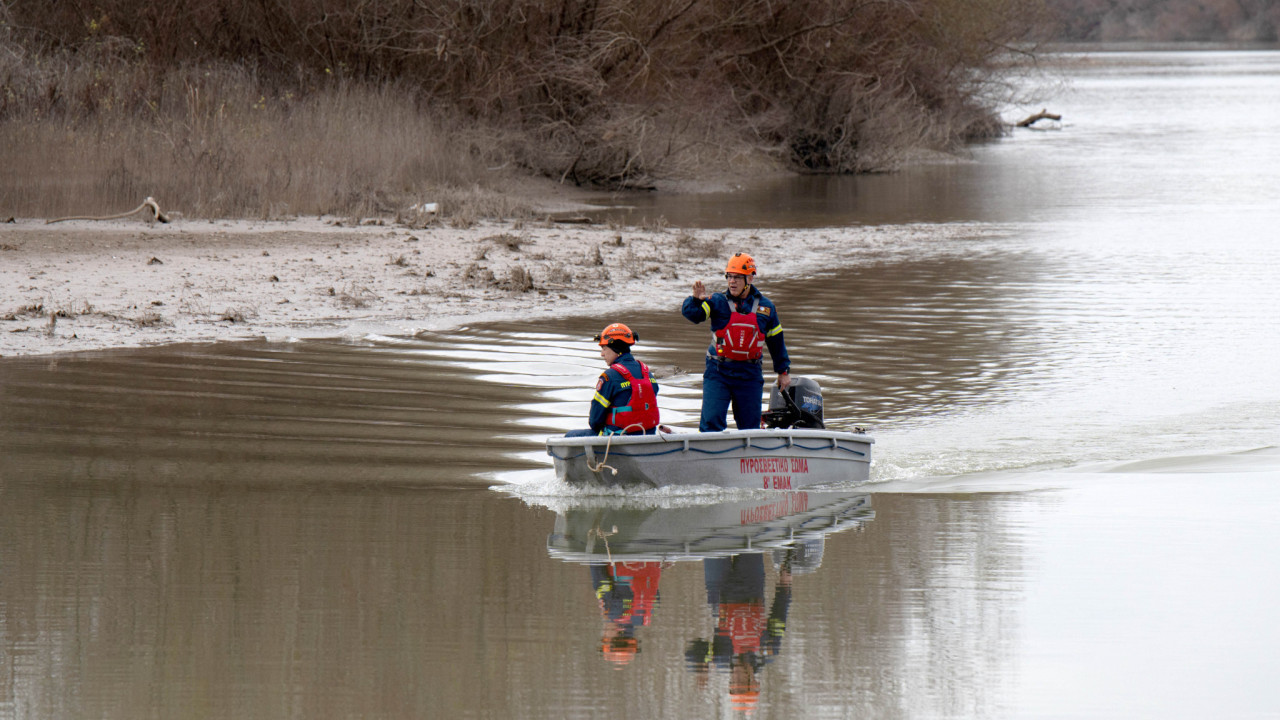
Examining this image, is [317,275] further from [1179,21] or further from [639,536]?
[1179,21]

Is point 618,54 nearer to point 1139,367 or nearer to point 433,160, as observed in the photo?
point 433,160

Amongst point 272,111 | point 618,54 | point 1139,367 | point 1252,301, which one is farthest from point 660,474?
point 618,54

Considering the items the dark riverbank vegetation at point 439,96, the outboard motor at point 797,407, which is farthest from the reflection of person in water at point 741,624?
the dark riverbank vegetation at point 439,96

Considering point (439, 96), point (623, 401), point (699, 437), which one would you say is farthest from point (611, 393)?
point (439, 96)

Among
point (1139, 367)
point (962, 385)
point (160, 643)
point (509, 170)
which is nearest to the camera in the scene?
point (160, 643)

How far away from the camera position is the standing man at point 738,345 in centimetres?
941

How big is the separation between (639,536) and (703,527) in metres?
0.41

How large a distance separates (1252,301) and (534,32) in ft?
58.1

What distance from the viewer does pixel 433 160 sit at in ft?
90.6

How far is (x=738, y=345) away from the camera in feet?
31.3

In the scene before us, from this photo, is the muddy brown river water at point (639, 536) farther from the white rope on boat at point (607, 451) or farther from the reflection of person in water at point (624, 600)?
the white rope on boat at point (607, 451)

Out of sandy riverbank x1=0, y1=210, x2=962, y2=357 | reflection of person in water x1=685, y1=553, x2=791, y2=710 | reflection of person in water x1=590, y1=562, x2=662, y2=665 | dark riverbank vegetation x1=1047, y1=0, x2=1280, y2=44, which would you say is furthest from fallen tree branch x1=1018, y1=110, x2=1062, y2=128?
dark riverbank vegetation x1=1047, y1=0, x2=1280, y2=44

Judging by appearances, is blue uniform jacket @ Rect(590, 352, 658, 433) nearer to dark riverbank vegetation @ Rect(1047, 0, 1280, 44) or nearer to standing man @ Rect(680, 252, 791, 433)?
standing man @ Rect(680, 252, 791, 433)

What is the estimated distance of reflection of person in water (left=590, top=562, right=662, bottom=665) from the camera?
672cm
